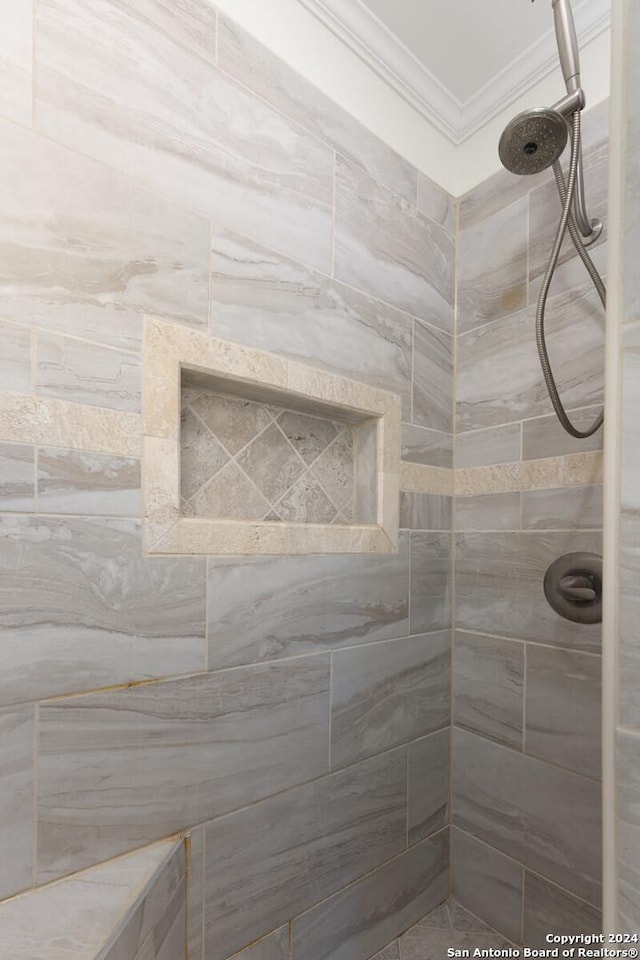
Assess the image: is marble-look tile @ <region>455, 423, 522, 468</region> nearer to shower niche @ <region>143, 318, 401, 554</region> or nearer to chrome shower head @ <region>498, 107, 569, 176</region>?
shower niche @ <region>143, 318, 401, 554</region>

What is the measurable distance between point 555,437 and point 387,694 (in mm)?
792

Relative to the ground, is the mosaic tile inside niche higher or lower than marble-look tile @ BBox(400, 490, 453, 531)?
higher

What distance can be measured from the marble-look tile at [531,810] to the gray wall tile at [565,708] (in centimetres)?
4

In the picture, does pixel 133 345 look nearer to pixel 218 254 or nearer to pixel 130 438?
pixel 130 438

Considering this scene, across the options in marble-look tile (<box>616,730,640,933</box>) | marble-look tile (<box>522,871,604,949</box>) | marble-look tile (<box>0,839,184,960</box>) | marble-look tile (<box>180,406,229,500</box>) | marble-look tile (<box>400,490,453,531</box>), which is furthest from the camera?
marble-look tile (<box>400,490,453,531</box>)

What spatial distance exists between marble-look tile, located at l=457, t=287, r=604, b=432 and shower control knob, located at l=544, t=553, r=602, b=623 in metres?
0.39

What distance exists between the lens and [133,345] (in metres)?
0.86

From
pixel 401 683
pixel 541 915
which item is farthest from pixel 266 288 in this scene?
pixel 541 915

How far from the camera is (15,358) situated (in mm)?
740

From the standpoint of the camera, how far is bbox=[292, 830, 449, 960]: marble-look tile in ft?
3.53

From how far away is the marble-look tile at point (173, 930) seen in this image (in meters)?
0.78

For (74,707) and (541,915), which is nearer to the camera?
(74,707)

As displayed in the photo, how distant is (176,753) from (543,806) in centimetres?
94

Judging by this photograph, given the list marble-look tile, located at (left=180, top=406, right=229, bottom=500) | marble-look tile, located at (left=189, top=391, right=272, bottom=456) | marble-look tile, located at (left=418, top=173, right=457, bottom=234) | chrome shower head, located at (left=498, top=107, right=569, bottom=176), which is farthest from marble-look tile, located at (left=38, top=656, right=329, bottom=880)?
marble-look tile, located at (left=418, top=173, right=457, bottom=234)
